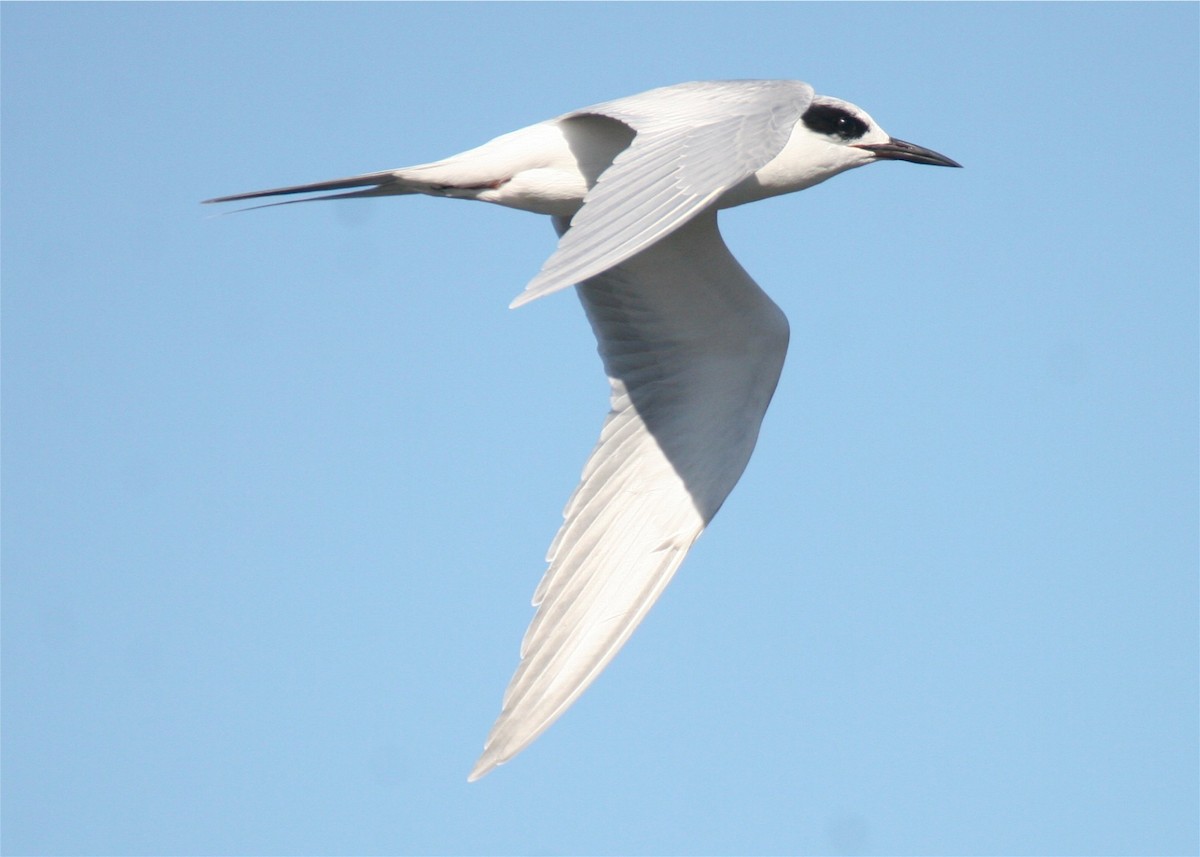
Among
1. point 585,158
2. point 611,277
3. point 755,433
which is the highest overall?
point 585,158

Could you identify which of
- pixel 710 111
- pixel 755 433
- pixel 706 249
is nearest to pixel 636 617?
pixel 755 433

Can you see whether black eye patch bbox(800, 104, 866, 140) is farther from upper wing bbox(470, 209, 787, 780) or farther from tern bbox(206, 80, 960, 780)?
upper wing bbox(470, 209, 787, 780)

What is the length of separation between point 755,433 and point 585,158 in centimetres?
161

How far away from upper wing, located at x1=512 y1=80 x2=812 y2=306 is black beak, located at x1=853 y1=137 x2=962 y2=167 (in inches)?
44.5

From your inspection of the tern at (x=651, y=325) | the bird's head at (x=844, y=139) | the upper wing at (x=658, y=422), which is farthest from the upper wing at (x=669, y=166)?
the upper wing at (x=658, y=422)

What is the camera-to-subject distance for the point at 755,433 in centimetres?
812

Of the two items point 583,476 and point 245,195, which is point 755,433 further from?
point 245,195

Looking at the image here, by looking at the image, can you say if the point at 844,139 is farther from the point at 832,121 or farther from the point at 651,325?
the point at 651,325

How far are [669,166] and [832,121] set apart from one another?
2.10 meters

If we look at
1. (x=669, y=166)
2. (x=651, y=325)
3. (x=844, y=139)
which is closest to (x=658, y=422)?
(x=651, y=325)

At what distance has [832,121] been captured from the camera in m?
7.59

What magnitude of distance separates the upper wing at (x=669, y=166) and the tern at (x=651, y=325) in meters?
0.01

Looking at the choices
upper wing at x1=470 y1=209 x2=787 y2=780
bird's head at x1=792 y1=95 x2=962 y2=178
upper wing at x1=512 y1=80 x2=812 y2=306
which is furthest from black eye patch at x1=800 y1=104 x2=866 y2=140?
upper wing at x1=512 y1=80 x2=812 y2=306

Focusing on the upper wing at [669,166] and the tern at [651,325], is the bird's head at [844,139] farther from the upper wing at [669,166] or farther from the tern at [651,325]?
the upper wing at [669,166]
